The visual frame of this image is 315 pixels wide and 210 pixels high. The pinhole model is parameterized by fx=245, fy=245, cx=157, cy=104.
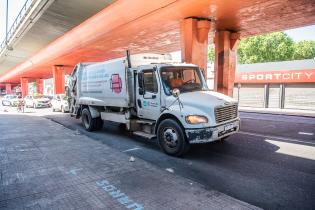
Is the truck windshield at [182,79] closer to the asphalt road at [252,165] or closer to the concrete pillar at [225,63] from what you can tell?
the asphalt road at [252,165]

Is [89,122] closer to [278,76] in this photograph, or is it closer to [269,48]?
[278,76]

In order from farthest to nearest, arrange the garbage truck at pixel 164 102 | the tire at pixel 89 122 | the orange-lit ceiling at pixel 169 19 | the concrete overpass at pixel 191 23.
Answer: the tire at pixel 89 122, the concrete overpass at pixel 191 23, the orange-lit ceiling at pixel 169 19, the garbage truck at pixel 164 102

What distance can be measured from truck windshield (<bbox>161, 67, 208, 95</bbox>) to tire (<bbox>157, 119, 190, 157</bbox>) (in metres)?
A: 0.99

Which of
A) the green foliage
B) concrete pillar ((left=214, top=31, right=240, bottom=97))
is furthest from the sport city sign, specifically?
the green foliage

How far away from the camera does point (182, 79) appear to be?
790 centimetres

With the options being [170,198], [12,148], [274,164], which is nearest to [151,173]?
[170,198]

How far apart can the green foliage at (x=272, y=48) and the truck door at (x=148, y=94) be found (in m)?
46.8

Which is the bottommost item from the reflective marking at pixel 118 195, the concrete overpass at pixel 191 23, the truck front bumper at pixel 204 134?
the reflective marking at pixel 118 195

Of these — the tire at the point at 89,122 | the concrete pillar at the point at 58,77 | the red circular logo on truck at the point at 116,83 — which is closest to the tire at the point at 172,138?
the red circular logo on truck at the point at 116,83

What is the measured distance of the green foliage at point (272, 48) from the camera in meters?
49.0

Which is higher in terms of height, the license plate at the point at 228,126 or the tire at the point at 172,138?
the license plate at the point at 228,126

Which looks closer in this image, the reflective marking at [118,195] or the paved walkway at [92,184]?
the reflective marking at [118,195]

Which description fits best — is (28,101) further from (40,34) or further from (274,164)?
(274,164)

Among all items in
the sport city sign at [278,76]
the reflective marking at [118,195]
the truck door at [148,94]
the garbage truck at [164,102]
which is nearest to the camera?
the reflective marking at [118,195]
